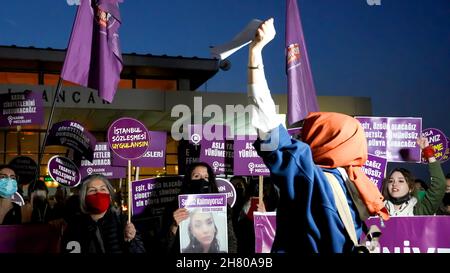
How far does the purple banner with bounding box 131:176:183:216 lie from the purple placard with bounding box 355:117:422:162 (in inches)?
104

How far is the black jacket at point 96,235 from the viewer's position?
5273 mm

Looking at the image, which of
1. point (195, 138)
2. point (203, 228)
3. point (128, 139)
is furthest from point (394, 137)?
point (195, 138)

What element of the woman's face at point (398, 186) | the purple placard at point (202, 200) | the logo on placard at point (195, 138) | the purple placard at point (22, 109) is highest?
the purple placard at point (22, 109)

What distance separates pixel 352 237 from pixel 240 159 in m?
6.60

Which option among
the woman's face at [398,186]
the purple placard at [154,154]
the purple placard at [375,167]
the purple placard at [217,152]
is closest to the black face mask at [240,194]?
the purple placard at [217,152]

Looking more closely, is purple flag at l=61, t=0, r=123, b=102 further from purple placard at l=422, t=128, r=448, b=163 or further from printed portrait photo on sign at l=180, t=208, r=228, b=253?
purple placard at l=422, t=128, r=448, b=163

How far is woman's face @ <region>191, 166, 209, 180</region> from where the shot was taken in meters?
6.20

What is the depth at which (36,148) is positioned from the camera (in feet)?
80.4

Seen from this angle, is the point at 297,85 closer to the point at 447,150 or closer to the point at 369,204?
the point at 447,150

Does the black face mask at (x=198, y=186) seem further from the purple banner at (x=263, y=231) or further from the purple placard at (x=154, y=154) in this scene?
the purple placard at (x=154, y=154)

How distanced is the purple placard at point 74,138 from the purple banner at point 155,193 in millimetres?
3221

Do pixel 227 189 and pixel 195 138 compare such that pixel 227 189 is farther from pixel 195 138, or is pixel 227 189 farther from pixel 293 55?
pixel 293 55
